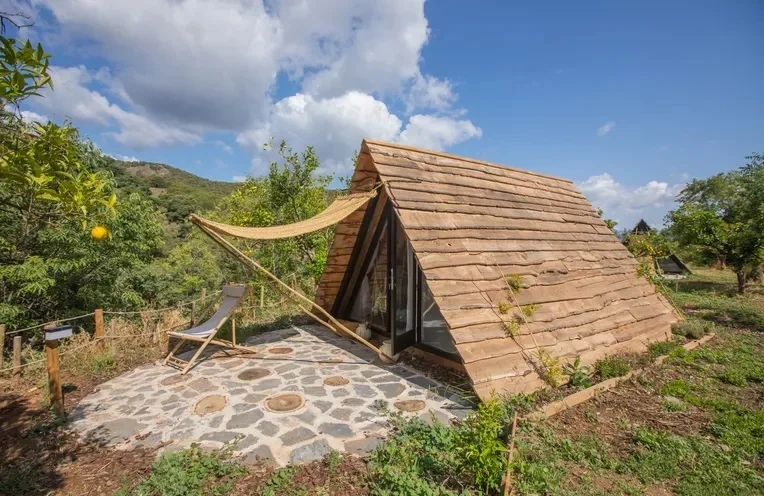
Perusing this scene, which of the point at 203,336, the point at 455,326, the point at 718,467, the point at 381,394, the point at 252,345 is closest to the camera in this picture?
the point at 718,467

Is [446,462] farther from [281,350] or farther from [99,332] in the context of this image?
[99,332]

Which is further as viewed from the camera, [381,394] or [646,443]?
[381,394]

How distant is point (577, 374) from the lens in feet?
13.4

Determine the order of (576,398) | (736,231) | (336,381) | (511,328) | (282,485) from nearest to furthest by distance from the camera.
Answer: (282,485), (576,398), (511,328), (336,381), (736,231)

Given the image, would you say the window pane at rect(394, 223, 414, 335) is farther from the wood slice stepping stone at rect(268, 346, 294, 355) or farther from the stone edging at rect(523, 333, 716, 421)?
the stone edging at rect(523, 333, 716, 421)

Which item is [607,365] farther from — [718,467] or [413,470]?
[413,470]

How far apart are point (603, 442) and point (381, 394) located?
228 cm

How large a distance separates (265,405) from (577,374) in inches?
143

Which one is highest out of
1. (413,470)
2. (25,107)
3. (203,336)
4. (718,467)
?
(25,107)

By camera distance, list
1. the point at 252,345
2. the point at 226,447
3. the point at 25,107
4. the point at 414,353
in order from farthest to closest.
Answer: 1. the point at 252,345
2. the point at 414,353
3. the point at 226,447
4. the point at 25,107

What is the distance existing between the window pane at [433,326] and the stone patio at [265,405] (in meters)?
0.58

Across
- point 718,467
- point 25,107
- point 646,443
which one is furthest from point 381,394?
point 25,107

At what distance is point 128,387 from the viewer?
4438 mm

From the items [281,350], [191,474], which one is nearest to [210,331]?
[281,350]
